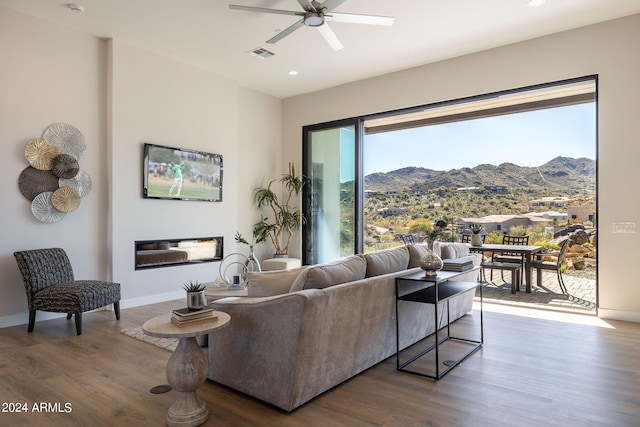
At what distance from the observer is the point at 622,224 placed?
439cm

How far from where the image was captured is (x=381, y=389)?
2.61 m

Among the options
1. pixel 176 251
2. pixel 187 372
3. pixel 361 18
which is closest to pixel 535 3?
pixel 361 18

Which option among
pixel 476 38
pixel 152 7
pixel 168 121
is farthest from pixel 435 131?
pixel 152 7

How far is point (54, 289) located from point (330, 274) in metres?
3.07

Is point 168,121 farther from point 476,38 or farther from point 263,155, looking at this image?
point 476,38

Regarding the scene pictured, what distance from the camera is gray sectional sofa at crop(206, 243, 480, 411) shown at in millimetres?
2281

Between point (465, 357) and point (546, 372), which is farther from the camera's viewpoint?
point (465, 357)

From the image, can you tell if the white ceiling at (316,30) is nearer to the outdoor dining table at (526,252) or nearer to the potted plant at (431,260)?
the potted plant at (431,260)

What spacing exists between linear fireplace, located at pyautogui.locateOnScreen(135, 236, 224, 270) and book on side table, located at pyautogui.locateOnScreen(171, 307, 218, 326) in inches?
131

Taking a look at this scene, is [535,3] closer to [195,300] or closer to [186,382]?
[195,300]

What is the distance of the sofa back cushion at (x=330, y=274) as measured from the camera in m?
2.48

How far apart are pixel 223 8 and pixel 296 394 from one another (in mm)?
3911

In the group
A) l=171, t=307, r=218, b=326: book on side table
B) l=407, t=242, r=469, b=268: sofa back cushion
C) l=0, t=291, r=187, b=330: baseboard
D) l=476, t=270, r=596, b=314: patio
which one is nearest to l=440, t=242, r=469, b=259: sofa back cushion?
l=407, t=242, r=469, b=268: sofa back cushion

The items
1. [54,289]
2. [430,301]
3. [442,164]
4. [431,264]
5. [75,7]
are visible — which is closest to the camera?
[430,301]
